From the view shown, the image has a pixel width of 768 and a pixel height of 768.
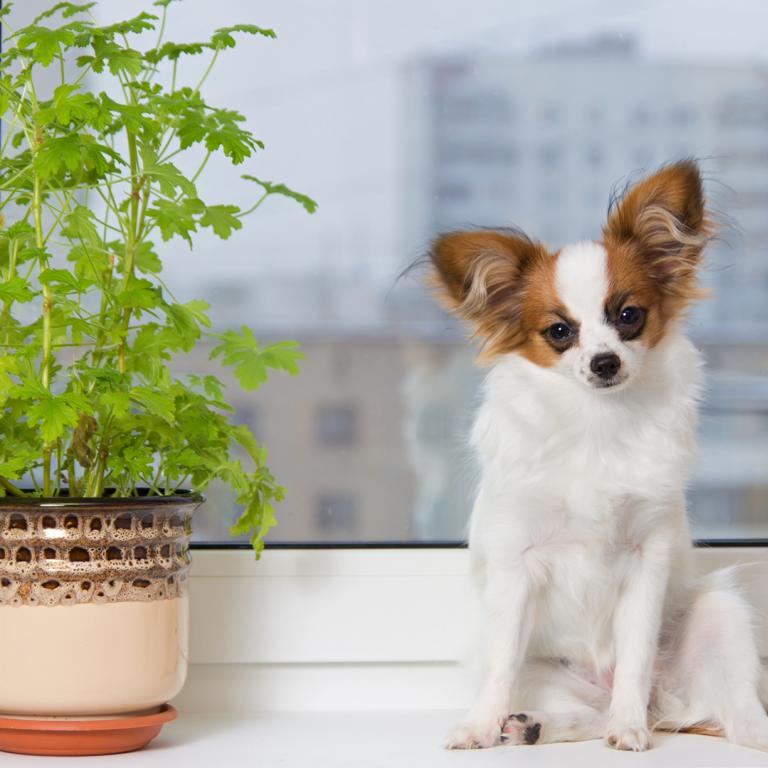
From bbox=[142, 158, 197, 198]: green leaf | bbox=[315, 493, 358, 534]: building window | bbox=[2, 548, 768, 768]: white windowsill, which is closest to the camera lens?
bbox=[142, 158, 197, 198]: green leaf

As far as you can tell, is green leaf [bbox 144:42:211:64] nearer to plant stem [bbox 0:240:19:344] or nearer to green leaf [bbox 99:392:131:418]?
plant stem [bbox 0:240:19:344]

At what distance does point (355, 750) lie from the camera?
46.3 inches

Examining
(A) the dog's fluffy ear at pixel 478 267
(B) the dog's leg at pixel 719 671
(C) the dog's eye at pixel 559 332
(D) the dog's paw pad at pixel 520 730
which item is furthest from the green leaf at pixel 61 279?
(B) the dog's leg at pixel 719 671

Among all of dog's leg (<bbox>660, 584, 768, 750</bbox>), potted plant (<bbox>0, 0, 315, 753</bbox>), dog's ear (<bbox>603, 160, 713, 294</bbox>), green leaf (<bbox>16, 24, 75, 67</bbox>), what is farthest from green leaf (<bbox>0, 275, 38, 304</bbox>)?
dog's leg (<bbox>660, 584, 768, 750</bbox>)

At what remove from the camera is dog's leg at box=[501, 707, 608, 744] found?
1180 millimetres

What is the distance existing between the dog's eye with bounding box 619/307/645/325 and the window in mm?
356

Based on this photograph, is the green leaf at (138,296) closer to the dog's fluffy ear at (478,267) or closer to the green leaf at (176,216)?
the green leaf at (176,216)

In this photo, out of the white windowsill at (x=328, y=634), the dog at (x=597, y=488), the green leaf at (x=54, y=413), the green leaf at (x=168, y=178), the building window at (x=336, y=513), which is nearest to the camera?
the green leaf at (x=54, y=413)

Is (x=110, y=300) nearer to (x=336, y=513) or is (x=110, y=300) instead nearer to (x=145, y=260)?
(x=145, y=260)

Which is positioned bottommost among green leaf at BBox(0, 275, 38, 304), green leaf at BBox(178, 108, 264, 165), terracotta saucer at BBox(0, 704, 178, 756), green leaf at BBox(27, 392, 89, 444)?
terracotta saucer at BBox(0, 704, 178, 756)

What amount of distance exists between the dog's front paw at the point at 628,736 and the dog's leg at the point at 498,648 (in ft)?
0.36

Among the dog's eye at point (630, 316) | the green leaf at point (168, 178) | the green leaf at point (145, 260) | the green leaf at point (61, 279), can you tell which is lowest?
the dog's eye at point (630, 316)

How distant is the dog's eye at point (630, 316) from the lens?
1.24 m

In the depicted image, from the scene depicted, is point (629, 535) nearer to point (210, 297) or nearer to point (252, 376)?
point (252, 376)
